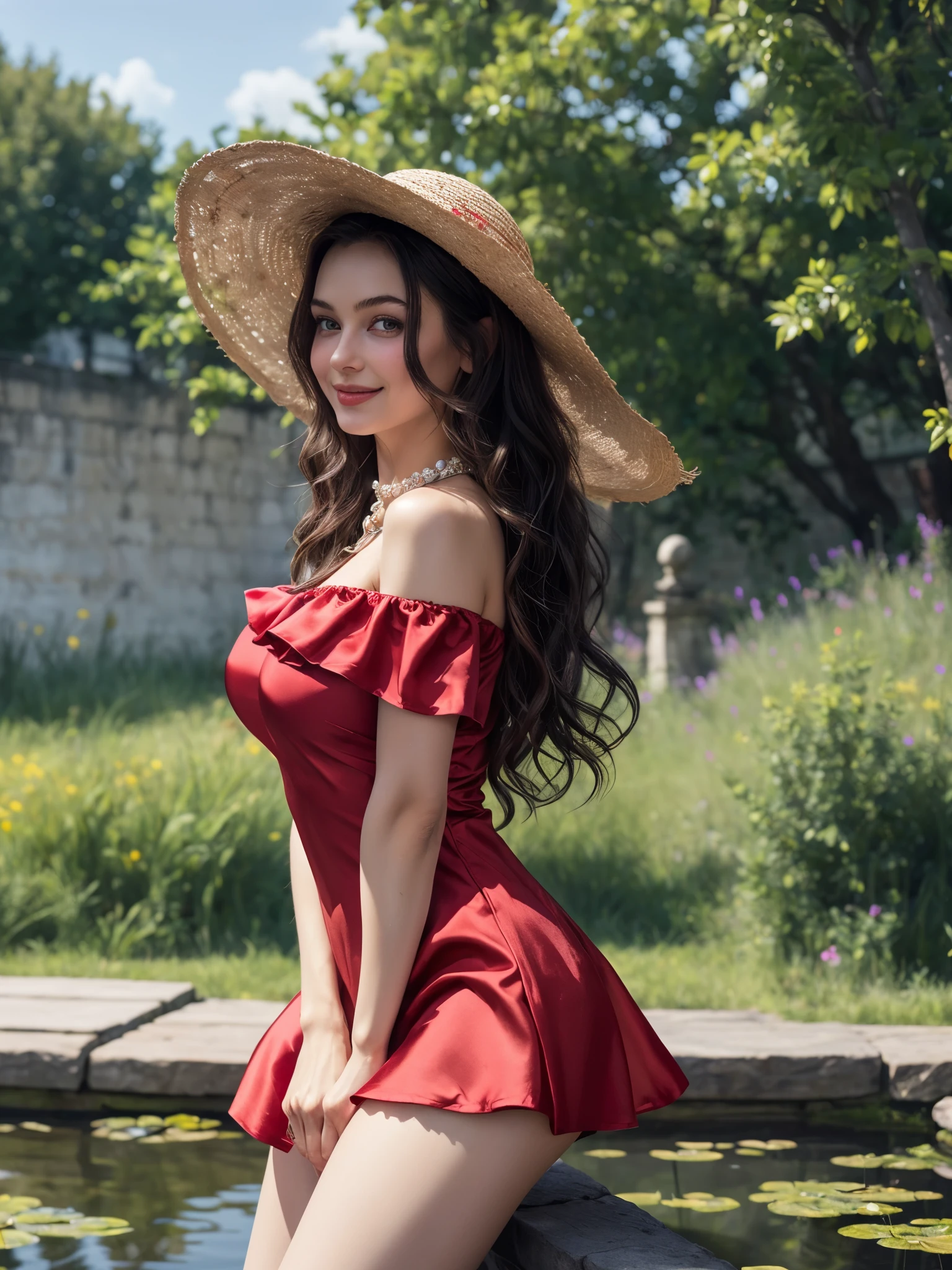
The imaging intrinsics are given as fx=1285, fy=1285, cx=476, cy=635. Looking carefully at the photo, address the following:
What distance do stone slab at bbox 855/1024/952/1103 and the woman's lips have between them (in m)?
2.37

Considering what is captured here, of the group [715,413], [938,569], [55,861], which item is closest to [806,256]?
[715,413]

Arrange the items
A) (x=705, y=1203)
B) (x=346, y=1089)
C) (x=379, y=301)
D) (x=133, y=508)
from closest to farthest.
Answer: (x=346, y=1089) → (x=379, y=301) → (x=705, y=1203) → (x=133, y=508)

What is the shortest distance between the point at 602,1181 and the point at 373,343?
6.90ft

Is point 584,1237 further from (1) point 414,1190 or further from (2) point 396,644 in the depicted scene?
(2) point 396,644

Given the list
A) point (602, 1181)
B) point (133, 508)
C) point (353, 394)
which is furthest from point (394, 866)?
point (133, 508)

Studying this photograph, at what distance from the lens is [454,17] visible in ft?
26.6

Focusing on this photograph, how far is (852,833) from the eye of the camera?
4449 mm

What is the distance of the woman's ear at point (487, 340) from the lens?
1.83m

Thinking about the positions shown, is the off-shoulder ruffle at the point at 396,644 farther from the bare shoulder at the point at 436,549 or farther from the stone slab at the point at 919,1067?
the stone slab at the point at 919,1067

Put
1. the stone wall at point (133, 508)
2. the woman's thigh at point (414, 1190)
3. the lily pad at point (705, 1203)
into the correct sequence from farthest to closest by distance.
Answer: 1. the stone wall at point (133, 508)
2. the lily pad at point (705, 1203)
3. the woman's thigh at point (414, 1190)

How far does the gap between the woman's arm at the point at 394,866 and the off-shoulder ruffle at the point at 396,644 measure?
0.03 meters

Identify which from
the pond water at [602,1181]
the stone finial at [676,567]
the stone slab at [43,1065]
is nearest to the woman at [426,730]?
the pond water at [602,1181]

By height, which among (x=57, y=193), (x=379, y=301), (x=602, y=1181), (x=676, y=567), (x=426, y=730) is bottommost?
(x=602, y=1181)

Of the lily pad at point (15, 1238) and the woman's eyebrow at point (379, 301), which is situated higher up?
the woman's eyebrow at point (379, 301)
